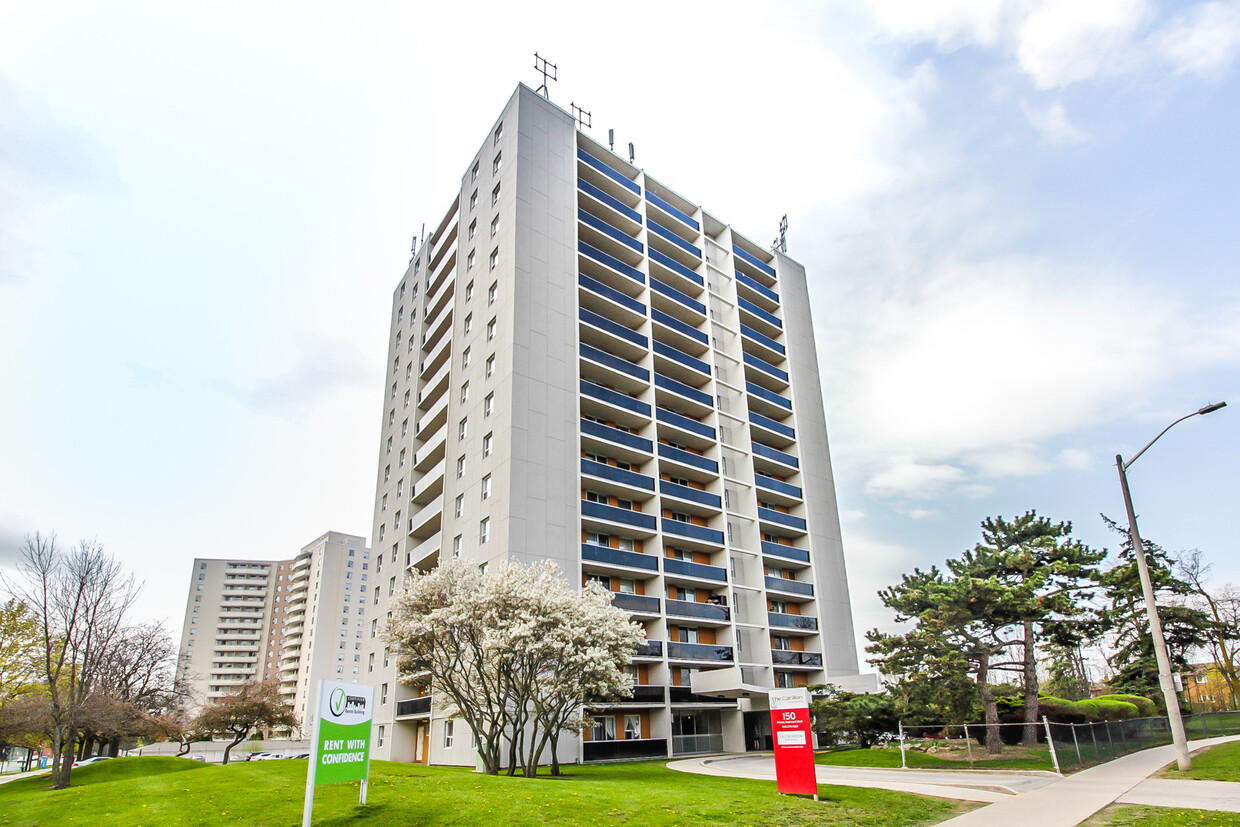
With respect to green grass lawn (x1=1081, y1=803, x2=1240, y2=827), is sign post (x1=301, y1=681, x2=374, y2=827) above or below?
above

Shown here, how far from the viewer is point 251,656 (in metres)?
137

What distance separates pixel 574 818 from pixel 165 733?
64.5 metres

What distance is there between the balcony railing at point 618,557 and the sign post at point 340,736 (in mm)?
24508

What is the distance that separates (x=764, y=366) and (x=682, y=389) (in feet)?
37.6

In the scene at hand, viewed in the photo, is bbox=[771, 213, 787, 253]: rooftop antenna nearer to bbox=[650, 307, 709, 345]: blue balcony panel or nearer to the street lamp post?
bbox=[650, 307, 709, 345]: blue balcony panel

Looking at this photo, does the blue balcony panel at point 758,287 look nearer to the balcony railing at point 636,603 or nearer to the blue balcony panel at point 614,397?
the blue balcony panel at point 614,397

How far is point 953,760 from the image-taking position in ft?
84.3

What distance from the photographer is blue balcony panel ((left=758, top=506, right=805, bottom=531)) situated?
50031 millimetres

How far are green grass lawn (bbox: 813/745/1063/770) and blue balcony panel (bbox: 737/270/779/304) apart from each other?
40.1 metres

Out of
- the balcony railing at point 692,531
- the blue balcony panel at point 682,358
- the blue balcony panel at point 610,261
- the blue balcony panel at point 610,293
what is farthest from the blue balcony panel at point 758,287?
the balcony railing at point 692,531

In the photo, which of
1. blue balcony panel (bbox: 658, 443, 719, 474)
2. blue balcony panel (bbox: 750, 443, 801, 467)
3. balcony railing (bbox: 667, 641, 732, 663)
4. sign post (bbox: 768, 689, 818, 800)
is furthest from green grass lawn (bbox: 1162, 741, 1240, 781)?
blue balcony panel (bbox: 750, 443, 801, 467)

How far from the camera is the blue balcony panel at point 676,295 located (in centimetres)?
5150

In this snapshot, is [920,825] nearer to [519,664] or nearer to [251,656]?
[519,664]

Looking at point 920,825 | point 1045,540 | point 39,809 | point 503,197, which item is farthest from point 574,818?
point 503,197
